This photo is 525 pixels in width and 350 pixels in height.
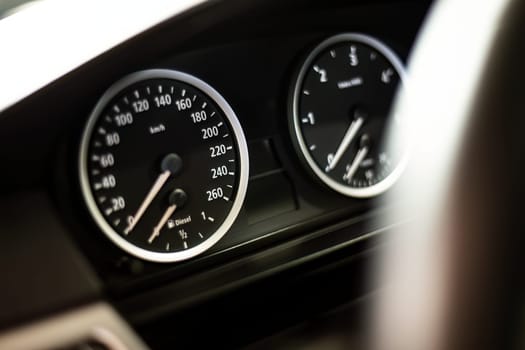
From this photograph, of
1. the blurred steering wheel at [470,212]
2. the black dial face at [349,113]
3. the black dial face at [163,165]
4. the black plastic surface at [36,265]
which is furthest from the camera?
the black dial face at [349,113]

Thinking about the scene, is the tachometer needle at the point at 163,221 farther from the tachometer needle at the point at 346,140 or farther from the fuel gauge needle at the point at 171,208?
the tachometer needle at the point at 346,140

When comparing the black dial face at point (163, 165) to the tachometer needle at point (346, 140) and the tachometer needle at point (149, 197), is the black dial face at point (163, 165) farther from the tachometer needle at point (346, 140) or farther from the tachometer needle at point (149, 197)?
the tachometer needle at point (346, 140)

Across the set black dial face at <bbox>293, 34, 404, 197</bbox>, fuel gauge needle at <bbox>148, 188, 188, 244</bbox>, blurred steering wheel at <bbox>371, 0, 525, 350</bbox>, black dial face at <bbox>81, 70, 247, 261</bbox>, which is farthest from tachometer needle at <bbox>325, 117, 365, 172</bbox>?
blurred steering wheel at <bbox>371, 0, 525, 350</bbox>

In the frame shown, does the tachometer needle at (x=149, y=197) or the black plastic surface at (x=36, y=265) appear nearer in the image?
the black plastic surface at (x=36, y=265)

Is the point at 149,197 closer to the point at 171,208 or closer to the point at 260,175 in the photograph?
the point at 171,208

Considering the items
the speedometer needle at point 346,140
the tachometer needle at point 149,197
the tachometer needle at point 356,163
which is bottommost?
the tachometer needle at point 356,163

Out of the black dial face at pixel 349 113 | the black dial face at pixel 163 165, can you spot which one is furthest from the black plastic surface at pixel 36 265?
the black dial face at pixel 349 113

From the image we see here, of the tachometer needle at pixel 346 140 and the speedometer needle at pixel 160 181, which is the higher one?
the speedometer needle at pixel 160 181

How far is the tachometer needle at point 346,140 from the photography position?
69.3 inches

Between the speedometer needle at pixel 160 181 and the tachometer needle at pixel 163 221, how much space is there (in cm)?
4

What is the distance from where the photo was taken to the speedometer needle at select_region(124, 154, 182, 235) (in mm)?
1480

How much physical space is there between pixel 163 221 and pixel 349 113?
52 cm

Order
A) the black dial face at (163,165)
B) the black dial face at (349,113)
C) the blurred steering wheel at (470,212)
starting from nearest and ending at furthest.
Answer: the blurred steering wheel at (470,212), the black dial face at (163,165), the black dial face at (349,113)

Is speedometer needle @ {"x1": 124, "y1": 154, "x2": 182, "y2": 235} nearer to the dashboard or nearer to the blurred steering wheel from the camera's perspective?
the dashboard
